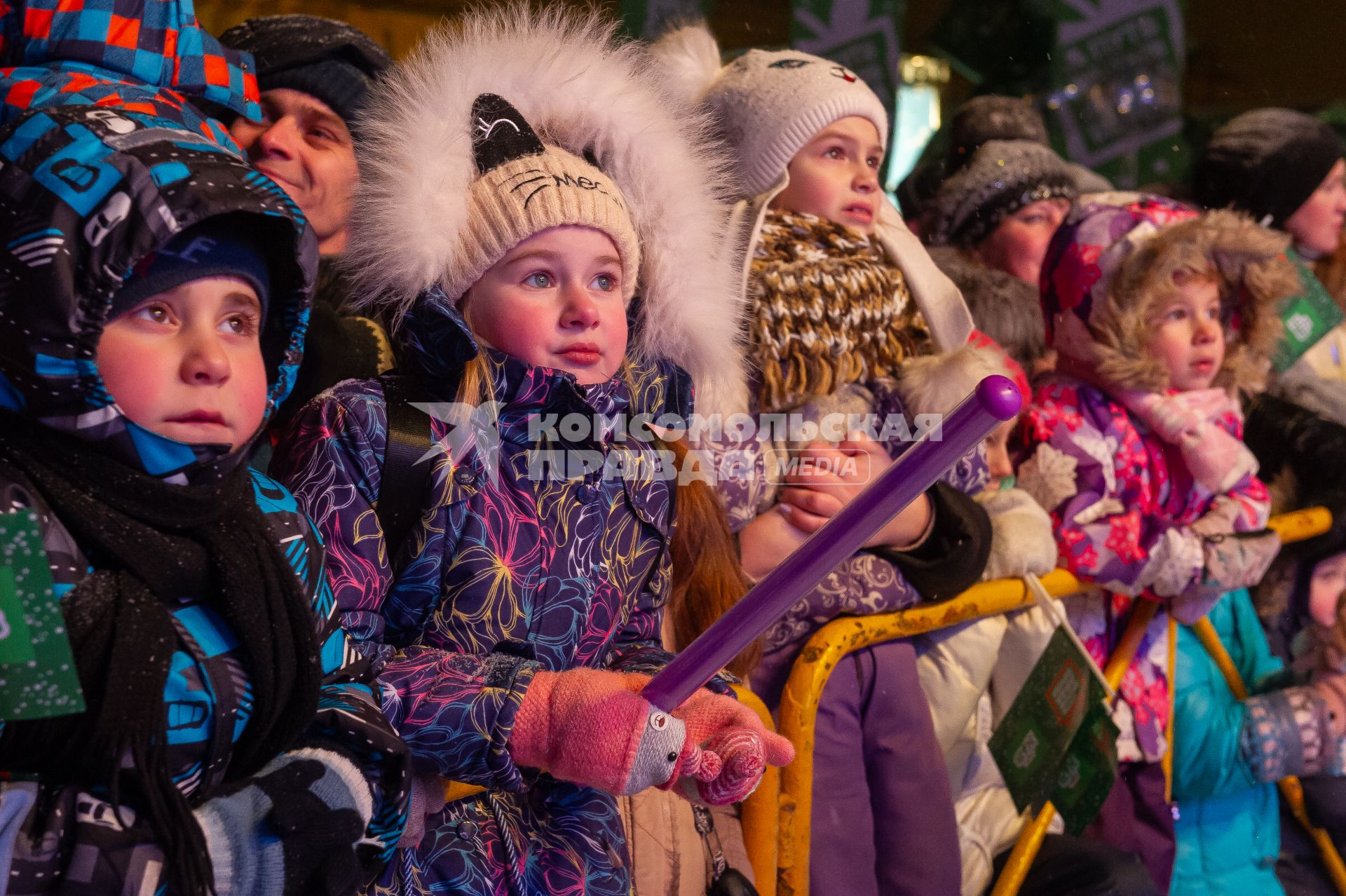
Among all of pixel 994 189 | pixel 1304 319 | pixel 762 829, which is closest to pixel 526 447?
pixel 762 829

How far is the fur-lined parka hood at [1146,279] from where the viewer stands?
2.31m

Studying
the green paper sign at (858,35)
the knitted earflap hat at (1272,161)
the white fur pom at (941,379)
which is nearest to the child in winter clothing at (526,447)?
the white fur pom at (941,379)

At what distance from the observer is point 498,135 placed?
1496 millimetres

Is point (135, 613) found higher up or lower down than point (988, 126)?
lower down

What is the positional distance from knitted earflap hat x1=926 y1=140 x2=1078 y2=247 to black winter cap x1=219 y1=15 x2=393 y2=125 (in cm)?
134

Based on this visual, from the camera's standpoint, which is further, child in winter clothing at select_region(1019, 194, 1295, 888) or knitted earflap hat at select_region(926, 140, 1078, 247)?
knitted earflap hat at select_region(926, 140, 1078, 247)

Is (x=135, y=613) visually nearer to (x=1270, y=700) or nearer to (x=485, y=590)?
(x=485, y=590)

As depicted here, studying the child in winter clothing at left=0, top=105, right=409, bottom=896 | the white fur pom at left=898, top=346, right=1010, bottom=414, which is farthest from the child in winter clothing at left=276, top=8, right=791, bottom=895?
the white fur pom at left=898, top=346, right=1010, bottom=414

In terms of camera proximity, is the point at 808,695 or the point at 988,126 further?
the point at 988,126

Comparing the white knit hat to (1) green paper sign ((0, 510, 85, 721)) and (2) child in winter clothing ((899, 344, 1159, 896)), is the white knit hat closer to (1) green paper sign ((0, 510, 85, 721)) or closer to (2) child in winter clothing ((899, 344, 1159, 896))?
(2) child in winter clothing ((899, 344, 1159, 896))

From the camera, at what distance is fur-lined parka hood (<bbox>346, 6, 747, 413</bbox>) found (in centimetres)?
144

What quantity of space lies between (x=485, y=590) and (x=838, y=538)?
47 centimetres

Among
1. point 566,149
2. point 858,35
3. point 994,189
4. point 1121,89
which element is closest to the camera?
point 566,149

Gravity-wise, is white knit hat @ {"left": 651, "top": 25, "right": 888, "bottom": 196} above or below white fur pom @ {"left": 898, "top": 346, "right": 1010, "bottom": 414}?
above
